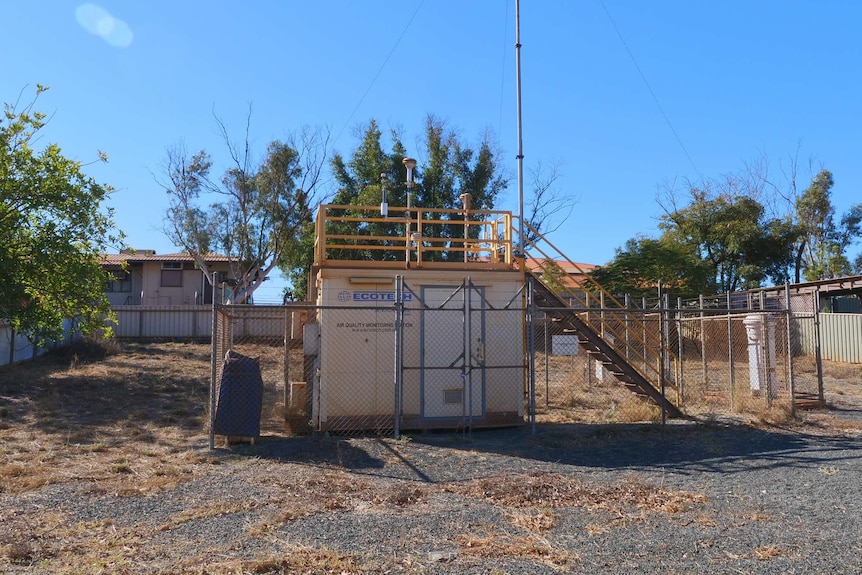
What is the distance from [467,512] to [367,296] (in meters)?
5.18

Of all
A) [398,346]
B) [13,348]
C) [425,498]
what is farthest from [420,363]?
[13,348]

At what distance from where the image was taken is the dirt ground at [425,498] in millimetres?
5113

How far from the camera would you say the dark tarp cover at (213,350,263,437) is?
9.61 meters

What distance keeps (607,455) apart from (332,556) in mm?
5175

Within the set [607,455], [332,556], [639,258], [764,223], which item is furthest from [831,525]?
[764,223]

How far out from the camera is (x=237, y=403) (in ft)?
31.6

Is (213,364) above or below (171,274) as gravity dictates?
below

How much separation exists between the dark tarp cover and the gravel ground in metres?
0.32

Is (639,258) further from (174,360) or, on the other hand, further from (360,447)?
(360,447)

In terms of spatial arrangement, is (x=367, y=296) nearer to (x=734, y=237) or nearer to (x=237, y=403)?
(x=237, y=403)

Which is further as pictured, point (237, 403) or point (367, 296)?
point (367, 296)

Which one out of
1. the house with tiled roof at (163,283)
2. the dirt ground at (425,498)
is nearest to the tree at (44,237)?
the dirt ground at (425,498)

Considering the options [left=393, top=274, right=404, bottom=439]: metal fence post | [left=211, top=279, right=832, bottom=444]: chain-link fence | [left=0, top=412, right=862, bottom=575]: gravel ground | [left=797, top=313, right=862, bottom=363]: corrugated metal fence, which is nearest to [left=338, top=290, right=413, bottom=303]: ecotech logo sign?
[left=211, top=279, right=832, bottom=444]: chain-link fence

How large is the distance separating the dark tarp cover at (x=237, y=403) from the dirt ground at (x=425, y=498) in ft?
1.09
